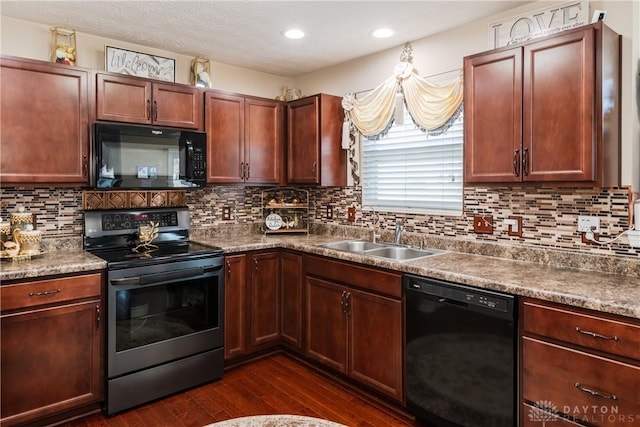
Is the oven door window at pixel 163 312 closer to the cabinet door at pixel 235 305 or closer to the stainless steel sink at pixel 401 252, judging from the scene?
the cabinet door at pixel 235 305

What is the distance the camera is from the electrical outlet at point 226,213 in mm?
3792

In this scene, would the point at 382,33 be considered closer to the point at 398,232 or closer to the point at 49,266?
the point at 398,232

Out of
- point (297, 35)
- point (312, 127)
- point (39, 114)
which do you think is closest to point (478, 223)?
point (312, 127)

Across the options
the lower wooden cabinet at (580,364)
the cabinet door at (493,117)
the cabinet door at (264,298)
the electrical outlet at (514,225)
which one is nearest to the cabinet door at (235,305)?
the cabinet door at (264,298)

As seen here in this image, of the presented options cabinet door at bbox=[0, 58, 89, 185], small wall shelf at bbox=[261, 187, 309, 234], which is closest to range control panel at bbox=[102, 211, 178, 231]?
cabinet door at bbox=[0, 58, 89, 185]

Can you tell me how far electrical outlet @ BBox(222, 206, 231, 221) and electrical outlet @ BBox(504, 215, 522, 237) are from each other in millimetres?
2322

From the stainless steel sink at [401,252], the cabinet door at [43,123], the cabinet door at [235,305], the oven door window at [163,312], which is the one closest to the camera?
the cabinet door at [43,123]

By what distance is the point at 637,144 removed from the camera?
2141 mm

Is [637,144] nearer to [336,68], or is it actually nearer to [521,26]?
[521,26]

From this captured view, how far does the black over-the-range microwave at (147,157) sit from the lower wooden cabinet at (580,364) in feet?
7.85

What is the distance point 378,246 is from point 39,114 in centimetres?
247

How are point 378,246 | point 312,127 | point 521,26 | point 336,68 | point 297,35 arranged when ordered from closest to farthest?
point 521,26
point 297,35
point 378,246
point 312,127
point 336,68

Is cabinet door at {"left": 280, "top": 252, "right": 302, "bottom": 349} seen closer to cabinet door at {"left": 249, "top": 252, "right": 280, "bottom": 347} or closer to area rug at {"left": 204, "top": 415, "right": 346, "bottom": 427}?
cabinet door at {"left": 249, "top": 252, "right": 280, "bottom": 347}

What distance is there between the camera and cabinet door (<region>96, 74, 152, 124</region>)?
2.81 metres
